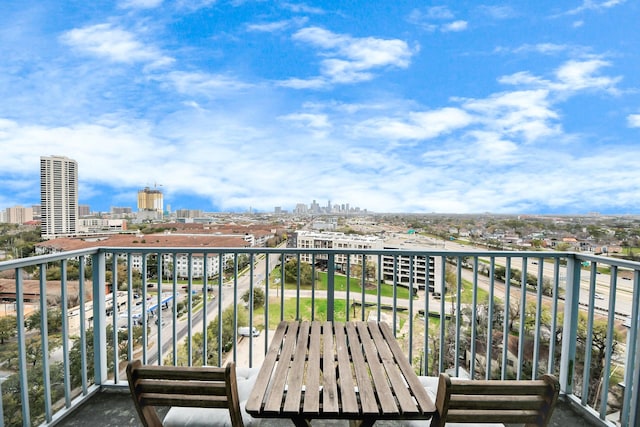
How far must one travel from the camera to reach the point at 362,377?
140cm

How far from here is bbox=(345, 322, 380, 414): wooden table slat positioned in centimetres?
116

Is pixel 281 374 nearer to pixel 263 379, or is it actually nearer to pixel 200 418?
pixel 263 379

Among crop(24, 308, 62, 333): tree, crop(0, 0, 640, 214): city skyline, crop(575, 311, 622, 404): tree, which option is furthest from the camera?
crop(0, 0, 640, 214): city skyline

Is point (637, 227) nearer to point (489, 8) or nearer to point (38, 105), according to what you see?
point (489, 8)

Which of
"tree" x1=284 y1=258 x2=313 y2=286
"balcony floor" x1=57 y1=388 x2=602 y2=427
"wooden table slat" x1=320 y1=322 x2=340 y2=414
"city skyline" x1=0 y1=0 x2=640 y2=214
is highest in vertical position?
"city skyline" x1=0 y1=0 x2=640 y2=214

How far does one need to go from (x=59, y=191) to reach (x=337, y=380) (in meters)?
9.83

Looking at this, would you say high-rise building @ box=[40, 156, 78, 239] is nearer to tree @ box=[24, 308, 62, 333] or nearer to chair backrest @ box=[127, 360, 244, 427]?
tree @ box=[24, 308, 62, 333]

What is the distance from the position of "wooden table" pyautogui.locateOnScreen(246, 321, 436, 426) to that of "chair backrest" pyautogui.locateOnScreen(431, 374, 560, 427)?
9 centimetres

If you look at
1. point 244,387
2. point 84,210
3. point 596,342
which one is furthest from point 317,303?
point 84,210

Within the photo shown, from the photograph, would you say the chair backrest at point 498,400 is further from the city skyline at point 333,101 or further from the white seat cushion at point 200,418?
the city skyline at point 333,101

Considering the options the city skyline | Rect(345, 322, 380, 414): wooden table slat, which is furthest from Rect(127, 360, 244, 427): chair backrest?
the city skyline

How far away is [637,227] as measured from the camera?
13.2ft

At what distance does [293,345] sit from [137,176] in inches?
641

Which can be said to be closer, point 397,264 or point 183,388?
point 183,388
